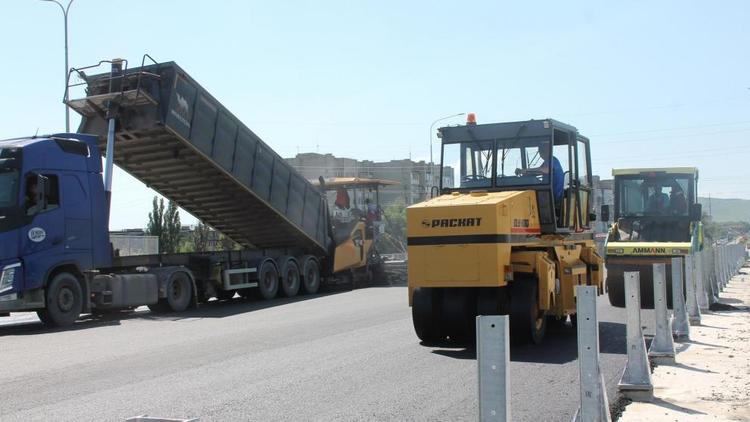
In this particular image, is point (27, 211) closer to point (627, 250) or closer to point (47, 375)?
point (47, 375)

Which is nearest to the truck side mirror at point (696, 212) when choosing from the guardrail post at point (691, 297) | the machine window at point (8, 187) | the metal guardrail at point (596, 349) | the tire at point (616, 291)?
the tire at point (616, 291)

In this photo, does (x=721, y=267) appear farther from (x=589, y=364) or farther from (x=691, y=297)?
(x=589, y=364)

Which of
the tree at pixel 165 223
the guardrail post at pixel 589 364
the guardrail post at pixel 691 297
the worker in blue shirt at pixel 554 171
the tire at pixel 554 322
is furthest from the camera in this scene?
the tree at pixel 165 223

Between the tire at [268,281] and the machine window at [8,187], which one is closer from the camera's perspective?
the machine window at [8,187]

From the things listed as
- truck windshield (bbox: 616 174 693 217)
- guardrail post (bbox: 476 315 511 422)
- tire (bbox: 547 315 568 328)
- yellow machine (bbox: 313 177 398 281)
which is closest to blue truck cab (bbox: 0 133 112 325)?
yellow machine (bbox: 313 177 398 281)

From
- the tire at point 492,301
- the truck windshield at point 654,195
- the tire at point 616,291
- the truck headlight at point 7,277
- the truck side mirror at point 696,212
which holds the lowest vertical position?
the tire at point 616,291

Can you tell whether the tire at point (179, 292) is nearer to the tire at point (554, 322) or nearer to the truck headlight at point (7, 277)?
the truck headlight at point (7, 277)

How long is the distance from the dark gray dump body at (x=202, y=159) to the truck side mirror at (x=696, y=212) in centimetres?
883

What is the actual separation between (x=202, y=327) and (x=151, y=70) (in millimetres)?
4995

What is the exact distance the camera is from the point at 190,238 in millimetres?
37188

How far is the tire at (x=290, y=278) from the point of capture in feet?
62.7

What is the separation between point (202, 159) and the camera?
15.1 metres

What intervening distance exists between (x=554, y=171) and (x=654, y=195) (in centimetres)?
660

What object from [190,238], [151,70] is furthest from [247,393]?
[190,238]
